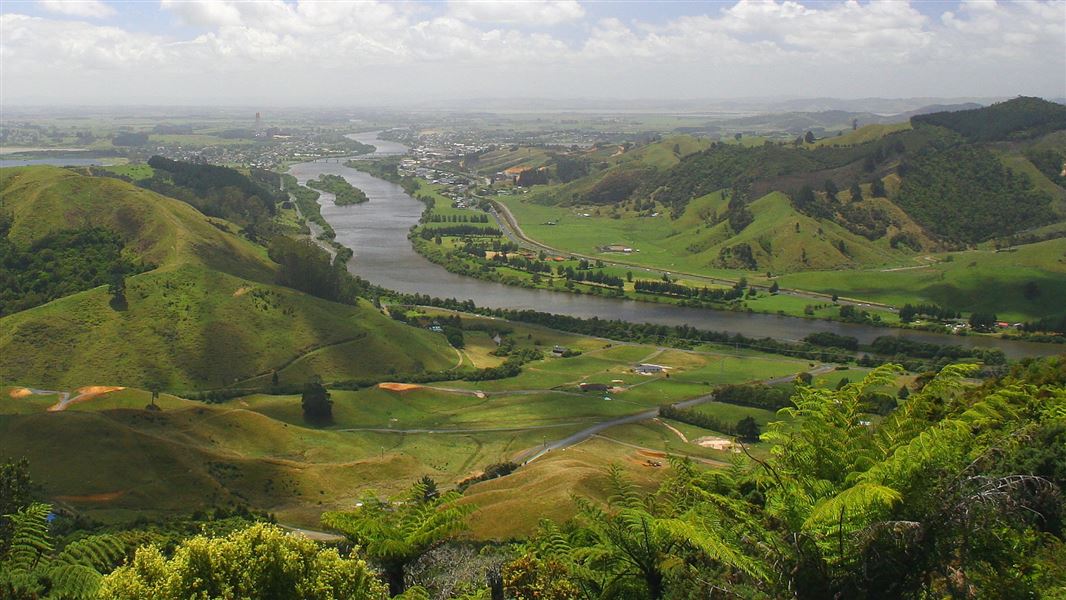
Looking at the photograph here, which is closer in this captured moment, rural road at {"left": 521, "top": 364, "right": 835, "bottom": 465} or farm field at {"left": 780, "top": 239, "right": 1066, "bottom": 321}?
rural road at {"left": 521, "top": 364, "right": 835, "bottom": 465}

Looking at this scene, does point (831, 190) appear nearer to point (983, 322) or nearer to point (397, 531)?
point (983, 322)

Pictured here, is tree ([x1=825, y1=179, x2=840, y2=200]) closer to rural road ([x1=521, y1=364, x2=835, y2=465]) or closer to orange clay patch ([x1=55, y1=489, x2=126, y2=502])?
rural road ([x1=521, y1=364, x2=835, y2=465])

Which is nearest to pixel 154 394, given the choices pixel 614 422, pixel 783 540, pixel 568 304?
pixel 614 422

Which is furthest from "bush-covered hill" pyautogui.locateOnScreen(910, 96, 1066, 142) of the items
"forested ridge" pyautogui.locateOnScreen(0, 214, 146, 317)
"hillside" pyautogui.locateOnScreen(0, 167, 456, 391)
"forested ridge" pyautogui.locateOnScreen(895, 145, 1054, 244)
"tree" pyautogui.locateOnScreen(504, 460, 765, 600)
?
"tree" pyautogui.locateOnScreen(504, 460, 765, 600)

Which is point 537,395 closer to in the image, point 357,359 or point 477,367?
point 477,367

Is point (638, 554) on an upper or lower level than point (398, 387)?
upper

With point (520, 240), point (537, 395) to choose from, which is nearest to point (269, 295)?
point (537, 395)

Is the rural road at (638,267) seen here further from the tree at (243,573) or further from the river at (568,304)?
the tree at (243,573)
